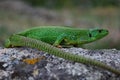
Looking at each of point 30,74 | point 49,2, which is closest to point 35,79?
point 30,74

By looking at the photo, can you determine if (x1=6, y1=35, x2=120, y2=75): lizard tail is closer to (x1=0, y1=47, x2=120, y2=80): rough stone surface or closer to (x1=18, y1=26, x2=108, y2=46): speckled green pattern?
(x1=0, y1=47, x2=120, y2=80): rough stone surface

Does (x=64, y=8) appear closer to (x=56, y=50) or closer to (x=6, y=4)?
(x=6, y=4)

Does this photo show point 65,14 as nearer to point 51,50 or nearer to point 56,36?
point 56,36

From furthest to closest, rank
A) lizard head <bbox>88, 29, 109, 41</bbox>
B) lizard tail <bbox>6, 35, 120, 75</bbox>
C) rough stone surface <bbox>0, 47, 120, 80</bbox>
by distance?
lizard head <bbox>88, 29, 109, 41</bbox>
rough stone surface <bbox>0, 47, 120, 80</bbox>
lizard tail <bbox>6, 35, 120, 75</bbox>

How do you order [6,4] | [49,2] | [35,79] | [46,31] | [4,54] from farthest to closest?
[49,2] < [6,4] < [46,31] < [4,54] < [35,79]

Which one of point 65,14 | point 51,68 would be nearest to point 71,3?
point 65,14

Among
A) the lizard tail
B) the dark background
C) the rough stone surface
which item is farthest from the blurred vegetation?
the rough stone surface
